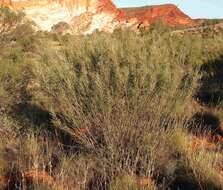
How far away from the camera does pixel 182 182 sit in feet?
23.5

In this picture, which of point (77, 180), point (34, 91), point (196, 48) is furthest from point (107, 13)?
point (77, 180)

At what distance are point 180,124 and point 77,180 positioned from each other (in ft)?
7.91

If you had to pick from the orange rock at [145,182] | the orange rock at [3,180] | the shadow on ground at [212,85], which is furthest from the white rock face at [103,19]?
the orange rock at [145,182]

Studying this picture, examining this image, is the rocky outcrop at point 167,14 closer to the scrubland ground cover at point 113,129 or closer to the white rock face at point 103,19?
the white rock face at point 103,19

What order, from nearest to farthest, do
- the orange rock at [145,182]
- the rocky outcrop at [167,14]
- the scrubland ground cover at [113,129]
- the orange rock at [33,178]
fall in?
the orange rock at [145,182], the orange rock at [33,178], the scrubland ground cover at [113,129], the rocky outcrop at [167,14]

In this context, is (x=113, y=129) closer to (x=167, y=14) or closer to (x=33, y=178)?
(x=33, y=178)

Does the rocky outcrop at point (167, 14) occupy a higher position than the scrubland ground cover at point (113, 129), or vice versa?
the scrubland ground cover at point (113, 129)

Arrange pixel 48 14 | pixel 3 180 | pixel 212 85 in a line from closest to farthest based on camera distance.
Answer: pixel 3 180 < pixel 212 85 < pixel 48 14

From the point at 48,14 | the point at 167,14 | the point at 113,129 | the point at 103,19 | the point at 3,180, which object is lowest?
the point at 167,14

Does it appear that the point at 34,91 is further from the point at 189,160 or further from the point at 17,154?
the point at 189,160

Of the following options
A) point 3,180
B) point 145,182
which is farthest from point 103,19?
point 145,182

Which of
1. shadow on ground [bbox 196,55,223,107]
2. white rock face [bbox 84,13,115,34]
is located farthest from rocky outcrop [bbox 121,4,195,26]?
shadow on ground [bbox 196,55,223,107]

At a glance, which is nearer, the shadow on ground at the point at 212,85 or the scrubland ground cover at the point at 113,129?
the scrubland ground cover at the point at 113,129

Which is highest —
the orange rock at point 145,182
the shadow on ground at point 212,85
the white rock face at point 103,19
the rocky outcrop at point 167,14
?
the orange rock at point 145,182
